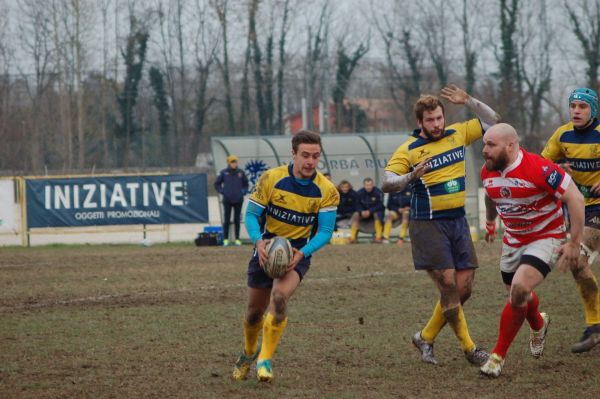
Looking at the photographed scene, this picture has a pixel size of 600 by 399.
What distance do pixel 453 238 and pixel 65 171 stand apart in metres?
30.3

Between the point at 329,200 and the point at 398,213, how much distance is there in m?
16.0

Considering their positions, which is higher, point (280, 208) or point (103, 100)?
point (103, 100)

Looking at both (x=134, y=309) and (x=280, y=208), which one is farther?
(x=134, y=309)

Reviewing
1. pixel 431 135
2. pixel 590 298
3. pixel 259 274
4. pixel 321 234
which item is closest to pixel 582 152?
pixel 590 298

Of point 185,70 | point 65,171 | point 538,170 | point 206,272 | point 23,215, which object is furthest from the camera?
point 185,70

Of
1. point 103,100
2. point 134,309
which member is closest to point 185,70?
point 103,100

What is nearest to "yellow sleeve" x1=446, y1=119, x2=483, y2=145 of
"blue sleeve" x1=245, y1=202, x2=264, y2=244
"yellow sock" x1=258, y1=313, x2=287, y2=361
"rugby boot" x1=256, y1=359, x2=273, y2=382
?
"blue sleeve" x1=245, y1=202, x2=264, y2=244

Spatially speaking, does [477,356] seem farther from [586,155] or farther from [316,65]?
[316,65]

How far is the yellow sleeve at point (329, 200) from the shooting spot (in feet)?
23.2

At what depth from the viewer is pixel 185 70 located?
43.0 m

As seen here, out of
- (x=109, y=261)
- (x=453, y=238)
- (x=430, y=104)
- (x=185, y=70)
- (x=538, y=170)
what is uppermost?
(x=185, y=70)

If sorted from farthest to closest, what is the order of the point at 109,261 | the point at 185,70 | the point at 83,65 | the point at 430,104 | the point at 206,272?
the point at 185,70
the point at 83,65
the point at 109,261
the point at 206,272
the point at 430,104

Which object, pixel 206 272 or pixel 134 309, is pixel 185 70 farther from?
pixel 134 309

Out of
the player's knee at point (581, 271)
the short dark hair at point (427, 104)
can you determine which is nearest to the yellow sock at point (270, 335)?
the short dark hair at point (427, 104)
